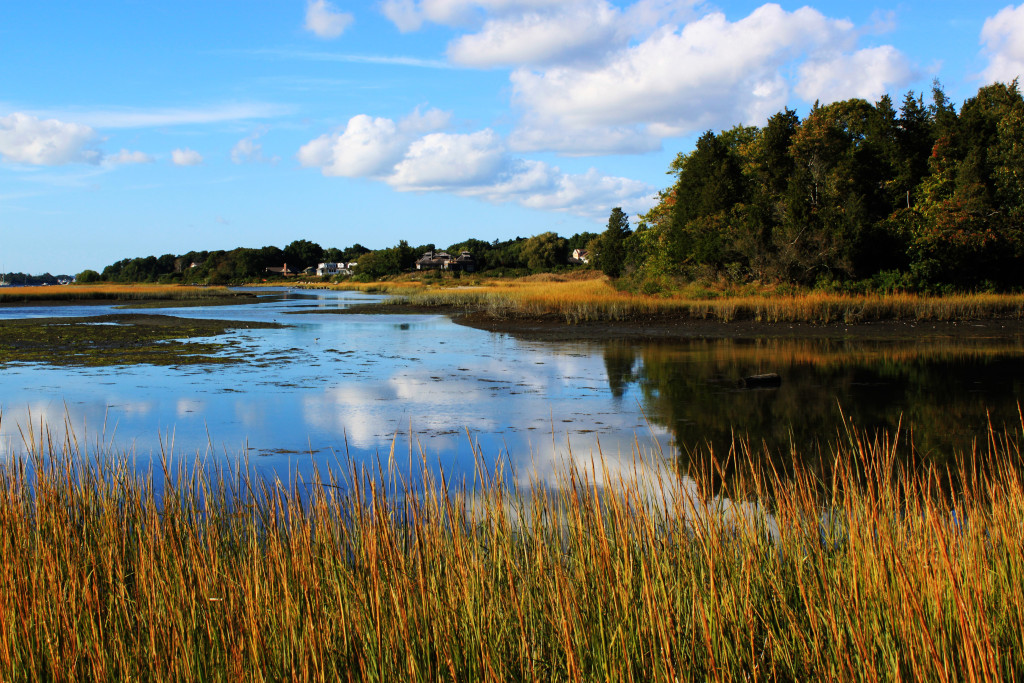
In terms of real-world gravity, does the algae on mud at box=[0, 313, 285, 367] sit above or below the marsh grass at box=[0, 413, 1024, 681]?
above

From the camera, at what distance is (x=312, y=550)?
3.88 meters

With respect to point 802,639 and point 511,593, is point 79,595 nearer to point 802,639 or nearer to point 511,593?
point 511,593

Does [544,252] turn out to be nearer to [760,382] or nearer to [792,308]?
[792,308]

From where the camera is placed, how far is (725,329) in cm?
2444

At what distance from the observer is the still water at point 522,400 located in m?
8.48

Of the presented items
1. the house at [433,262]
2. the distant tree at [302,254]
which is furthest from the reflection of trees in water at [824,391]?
the distant tree at [302,254]

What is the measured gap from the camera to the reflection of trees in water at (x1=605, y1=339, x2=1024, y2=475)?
349 inches

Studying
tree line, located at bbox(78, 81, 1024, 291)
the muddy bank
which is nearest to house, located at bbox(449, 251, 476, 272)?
tree line, located at bbox(78, 81, 1024, 291)

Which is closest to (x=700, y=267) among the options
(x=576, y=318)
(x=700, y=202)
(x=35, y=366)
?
(x=700, y=202)

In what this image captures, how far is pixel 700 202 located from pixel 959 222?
12.3 m

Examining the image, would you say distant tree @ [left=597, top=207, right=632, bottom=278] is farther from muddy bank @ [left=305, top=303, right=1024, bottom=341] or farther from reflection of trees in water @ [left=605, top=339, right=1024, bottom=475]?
reflection of trees in water @ [left=605, top=339, right=1024, bottom=475]

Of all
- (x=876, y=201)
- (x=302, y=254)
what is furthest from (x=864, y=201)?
(x=302, y=254)

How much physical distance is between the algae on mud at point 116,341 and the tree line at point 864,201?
20.9 metres

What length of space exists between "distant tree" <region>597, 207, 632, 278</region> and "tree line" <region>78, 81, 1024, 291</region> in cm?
1916
